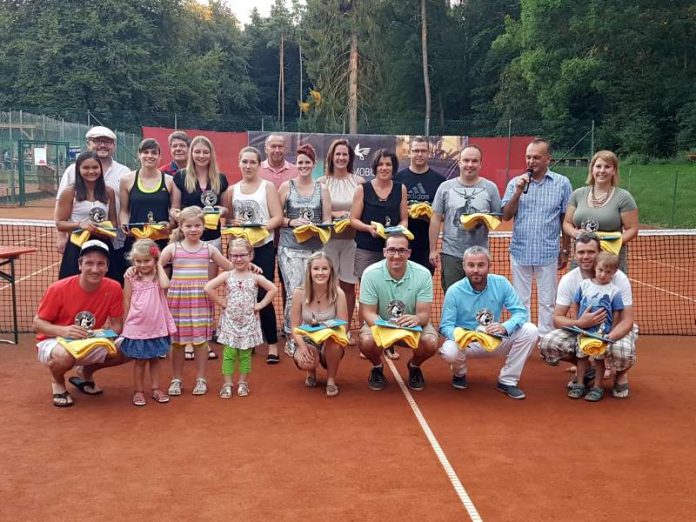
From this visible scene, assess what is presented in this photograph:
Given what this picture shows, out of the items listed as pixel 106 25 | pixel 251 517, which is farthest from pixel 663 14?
pixel 251 517

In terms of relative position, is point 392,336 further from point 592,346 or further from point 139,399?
point 139,399

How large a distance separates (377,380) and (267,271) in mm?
1507

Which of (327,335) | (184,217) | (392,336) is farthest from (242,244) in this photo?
(392,336)

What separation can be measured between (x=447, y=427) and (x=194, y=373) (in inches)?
95.6

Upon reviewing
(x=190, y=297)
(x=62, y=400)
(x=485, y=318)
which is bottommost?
(x=62, y=400)

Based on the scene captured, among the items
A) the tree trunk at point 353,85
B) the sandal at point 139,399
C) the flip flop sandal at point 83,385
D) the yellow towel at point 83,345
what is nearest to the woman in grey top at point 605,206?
the sandal at point 139,399

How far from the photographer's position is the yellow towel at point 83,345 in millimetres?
5109

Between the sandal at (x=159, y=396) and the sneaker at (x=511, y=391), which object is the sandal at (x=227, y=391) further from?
the sneaker at (x=511, y=391)

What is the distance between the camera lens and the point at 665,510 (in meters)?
3.78

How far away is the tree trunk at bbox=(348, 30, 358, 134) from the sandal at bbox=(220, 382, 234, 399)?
3267cm

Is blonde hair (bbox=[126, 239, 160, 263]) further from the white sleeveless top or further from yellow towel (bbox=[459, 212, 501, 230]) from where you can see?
yellow towel (bbox=[459, 212, 501, 230])

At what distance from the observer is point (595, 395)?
18.5 ft

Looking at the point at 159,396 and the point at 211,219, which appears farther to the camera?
the point at 211,219

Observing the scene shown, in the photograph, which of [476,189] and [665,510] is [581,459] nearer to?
[665,510]
